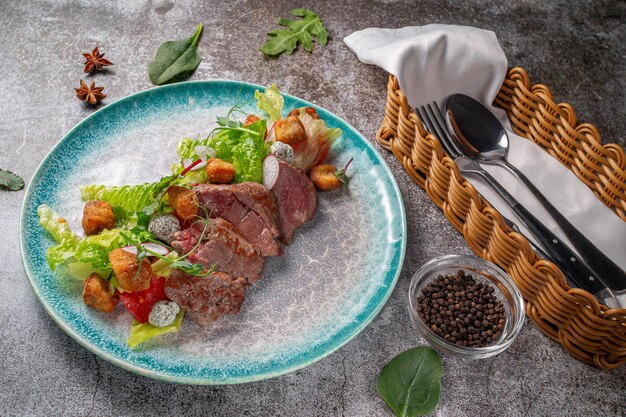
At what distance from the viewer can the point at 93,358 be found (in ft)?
8.02

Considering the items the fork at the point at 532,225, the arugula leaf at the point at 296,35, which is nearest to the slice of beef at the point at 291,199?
the fork at the point at 532,225

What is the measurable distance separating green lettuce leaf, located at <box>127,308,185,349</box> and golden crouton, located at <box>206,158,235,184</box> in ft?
2.04

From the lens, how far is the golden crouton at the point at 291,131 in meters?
2.83

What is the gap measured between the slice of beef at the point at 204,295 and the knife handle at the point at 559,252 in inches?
50.3

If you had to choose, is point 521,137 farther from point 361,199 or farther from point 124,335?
point 124,335

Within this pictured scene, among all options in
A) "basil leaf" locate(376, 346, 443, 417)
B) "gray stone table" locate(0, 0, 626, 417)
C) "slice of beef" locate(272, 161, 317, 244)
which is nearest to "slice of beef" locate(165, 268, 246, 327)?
"gray stone table" locate(0, 0, 626, 417)

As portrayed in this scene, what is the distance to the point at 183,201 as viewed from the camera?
8.34 ft

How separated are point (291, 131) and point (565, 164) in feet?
4.27

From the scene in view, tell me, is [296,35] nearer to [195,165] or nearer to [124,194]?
[195,165]

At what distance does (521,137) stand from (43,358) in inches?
92.0

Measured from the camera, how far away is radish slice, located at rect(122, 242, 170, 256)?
241cm

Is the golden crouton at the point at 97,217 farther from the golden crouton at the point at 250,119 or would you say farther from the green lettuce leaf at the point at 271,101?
the green lettuce leaf at the point at 271,101

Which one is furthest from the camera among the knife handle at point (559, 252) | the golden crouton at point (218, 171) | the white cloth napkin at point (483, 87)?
the white cloth napkin at point (483, 87)

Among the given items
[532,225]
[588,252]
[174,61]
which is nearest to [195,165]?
[174,61]
